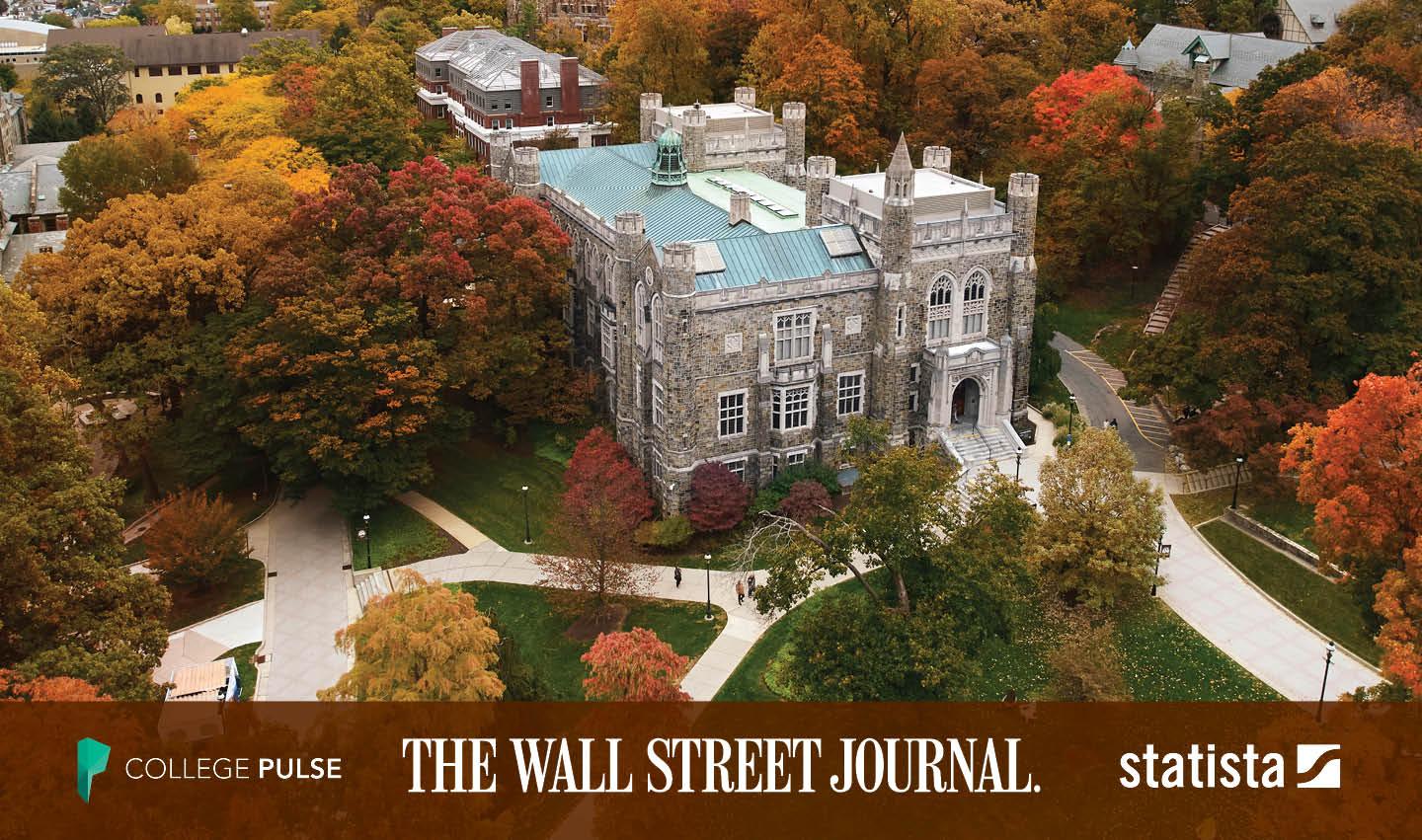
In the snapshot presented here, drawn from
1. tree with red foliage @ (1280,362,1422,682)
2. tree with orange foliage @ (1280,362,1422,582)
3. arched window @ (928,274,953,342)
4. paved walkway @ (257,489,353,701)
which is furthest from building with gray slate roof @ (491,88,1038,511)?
tree with orange foliage @ (1280,362,1422,582)

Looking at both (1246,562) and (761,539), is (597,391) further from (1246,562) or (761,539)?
(1246,562)

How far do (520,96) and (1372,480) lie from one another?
241 ft

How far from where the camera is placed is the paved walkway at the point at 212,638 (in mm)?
47188

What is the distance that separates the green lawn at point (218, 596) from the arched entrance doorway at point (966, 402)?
106ft

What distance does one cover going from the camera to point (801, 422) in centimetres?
5644

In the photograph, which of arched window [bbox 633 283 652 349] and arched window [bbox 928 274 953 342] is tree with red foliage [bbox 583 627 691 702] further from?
arched window [bbox 928 274 953 342]

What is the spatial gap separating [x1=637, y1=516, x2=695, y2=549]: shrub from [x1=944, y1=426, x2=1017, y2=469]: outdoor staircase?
13.4m

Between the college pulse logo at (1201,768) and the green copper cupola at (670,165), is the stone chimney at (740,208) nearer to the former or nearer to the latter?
the green copper cupola at (670,165)

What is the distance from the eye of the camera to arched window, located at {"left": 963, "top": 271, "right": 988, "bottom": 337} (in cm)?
5756

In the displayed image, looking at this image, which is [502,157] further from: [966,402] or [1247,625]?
[1247,625]

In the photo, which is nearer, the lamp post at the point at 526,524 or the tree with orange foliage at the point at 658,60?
the lamp post at the point at 526,524

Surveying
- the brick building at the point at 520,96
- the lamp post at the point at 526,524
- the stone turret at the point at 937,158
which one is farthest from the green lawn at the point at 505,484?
the brick building at the point at 520,96

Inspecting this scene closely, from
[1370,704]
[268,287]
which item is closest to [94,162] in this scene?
[268,287]

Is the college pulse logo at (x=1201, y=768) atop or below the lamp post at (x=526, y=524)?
atop
